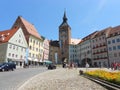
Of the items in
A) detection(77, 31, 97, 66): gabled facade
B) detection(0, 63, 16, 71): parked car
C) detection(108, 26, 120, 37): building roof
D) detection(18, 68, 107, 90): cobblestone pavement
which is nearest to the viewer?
detection(18, 68, 107, 90): cobblestone pavement

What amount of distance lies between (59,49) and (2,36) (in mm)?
58631

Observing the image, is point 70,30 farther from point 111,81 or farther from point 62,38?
point 111,81

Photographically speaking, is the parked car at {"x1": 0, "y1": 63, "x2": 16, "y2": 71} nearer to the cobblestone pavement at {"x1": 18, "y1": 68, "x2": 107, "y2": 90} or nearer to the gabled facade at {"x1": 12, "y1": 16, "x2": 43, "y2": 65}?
the cobblestone pavement at {"x1": 18, "y1": 68, "x2": 107, "y2": 90}

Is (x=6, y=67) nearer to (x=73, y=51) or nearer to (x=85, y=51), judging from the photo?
(x=85, y=51)

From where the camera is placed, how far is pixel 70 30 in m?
122

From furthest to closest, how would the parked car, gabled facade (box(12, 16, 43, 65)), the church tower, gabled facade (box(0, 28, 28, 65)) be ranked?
the church tower < gabled facade (box(12, 16, 43, 65)) < gabled facade (box(0, 28, 28, 65)) < the parked car

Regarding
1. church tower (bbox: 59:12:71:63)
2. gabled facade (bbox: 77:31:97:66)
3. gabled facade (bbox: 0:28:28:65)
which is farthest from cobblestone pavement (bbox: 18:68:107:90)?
church tower (bbox: 59:12:71:63)

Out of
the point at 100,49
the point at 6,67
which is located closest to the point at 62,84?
the point at 6,67

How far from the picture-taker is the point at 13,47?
64.9 m

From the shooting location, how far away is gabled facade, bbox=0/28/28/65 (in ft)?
202

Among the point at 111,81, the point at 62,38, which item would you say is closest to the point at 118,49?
the point at 62,38

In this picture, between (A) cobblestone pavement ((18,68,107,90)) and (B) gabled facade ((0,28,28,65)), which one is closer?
(A) cobblestone pavement ((18,68,107,90))

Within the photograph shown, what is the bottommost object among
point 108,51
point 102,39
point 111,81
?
point 111,81

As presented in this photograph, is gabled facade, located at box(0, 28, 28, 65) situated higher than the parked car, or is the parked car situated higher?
gabled facade, located at box(0, 28, 28, 65)
